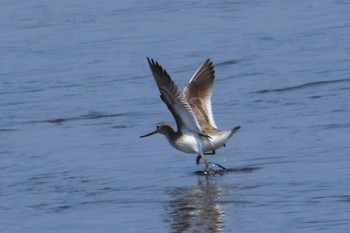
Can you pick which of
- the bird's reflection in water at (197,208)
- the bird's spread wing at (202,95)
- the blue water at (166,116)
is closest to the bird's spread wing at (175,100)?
the bird's spread wing at (202,95)

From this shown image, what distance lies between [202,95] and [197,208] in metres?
2.85

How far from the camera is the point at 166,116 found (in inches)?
549

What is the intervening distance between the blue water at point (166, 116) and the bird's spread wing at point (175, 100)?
1.33 ft

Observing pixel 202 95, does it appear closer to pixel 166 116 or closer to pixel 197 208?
pixel 166 116

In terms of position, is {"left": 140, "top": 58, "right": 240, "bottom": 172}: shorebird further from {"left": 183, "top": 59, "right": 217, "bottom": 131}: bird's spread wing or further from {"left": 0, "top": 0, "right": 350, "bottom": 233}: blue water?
{"left": 0, "top": 0, "right": 350, "bottom": 233}: blue water

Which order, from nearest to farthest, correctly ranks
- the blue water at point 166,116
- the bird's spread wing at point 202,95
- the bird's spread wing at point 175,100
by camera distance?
the blue water at point 166,116, the bird's spread wing at point 175,100, the bird's spread wing at point 202,95

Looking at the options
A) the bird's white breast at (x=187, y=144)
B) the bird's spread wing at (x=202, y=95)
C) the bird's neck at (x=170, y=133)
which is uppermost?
the bird's spread wing at (x=202, y=95)

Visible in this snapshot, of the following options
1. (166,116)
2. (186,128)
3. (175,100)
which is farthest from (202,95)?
(166,116)

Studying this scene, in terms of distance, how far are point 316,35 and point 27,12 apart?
6.27m

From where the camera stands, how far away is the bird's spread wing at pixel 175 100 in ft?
37.1

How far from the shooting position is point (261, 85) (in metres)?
15.1

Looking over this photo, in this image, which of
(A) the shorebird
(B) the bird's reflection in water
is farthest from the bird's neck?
(B) the bird's reflection in water

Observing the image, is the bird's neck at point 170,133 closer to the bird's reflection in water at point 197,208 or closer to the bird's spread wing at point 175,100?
the bird's spread wing at point 175,100

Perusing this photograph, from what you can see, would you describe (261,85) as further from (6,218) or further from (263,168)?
(6,218)
